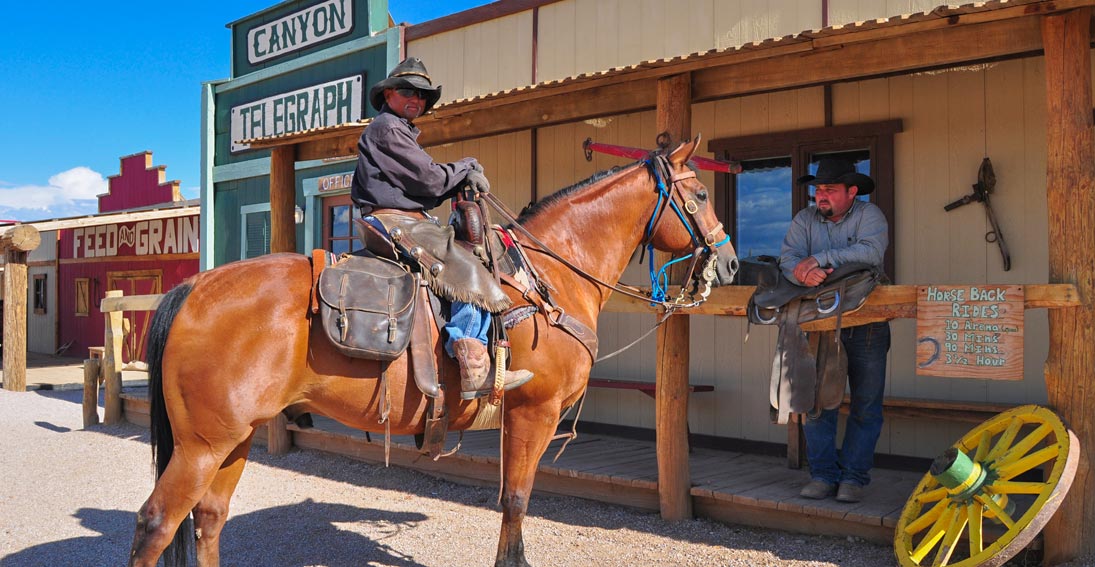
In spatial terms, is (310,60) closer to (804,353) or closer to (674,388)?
(674,388)

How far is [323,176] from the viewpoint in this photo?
38.2ft

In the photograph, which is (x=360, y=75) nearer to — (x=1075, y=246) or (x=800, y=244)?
(x=800, y=244)

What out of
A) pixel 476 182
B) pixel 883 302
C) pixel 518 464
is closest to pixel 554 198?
pixel 476 182

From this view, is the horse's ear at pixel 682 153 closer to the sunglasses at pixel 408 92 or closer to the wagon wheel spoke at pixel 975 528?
the sunglasses at pixel 408 92

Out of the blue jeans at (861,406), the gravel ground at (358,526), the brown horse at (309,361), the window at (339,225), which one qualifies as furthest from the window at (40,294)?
the blue jeans at (861,406)

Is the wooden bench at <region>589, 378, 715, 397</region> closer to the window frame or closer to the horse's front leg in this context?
the horse's front leg

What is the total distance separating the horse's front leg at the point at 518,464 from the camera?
4070 mm

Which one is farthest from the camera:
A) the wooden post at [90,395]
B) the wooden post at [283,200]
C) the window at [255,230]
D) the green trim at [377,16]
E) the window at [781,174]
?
the window at [255,230]

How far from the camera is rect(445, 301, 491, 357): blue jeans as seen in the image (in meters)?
3.75

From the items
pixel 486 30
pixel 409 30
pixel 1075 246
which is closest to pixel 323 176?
pixel 409 30

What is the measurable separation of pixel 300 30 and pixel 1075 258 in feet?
36.5

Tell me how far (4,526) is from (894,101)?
23.1ft

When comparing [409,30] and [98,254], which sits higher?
[409,30]

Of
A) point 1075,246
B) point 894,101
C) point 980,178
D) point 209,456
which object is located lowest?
point 209,456
